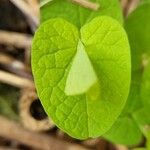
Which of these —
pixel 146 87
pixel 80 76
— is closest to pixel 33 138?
pixel 146 87

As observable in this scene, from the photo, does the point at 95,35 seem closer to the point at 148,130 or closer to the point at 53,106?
the point at 53,106

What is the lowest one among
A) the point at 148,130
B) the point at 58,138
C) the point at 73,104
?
the point at 58,138

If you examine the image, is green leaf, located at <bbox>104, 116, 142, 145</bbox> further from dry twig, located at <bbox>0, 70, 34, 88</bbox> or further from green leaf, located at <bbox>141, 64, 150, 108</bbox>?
dry twig, located at <bbox>0, 70, 34, 88</bbox>

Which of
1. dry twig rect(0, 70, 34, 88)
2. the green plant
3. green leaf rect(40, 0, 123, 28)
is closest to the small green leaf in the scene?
the green plant

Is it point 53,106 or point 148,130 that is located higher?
point 53,106

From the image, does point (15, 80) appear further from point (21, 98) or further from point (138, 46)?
point (138, 46)

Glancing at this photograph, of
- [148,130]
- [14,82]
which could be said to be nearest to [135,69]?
[148,130]
